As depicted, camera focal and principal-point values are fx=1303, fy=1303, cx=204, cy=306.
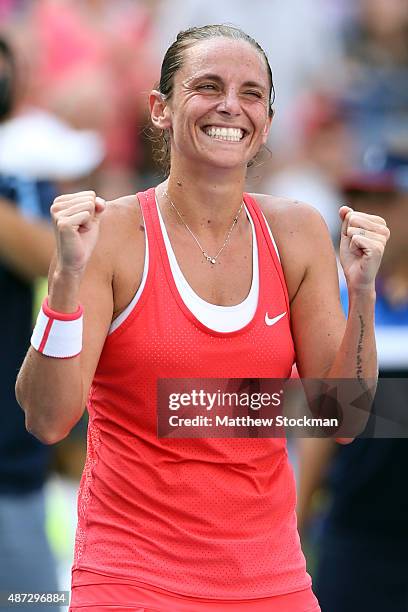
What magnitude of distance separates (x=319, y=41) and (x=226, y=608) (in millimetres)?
5710

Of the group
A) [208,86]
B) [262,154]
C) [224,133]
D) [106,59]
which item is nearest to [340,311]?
[224,133]

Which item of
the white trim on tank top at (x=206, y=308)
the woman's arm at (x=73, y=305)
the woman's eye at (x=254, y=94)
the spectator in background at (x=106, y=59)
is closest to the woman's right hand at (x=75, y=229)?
the woman's arm at (x=73, y=305)

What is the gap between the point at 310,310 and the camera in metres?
3.17

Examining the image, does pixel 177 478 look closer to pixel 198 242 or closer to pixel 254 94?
pixel 198 242

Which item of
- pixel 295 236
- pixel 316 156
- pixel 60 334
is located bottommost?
pixel 60 334

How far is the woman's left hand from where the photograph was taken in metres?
3.01

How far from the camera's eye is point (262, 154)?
4.09 metres

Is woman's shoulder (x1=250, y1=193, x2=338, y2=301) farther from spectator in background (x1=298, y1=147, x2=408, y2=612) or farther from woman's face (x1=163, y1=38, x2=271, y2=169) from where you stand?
spectator in background (x1=298, y1=147, x2=408, y2=612)

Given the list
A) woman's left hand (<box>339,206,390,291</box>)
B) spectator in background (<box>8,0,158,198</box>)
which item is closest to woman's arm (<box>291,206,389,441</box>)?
woman's left hand (<box>339,206,390,291</box>)

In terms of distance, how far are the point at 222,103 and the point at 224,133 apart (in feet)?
0.23

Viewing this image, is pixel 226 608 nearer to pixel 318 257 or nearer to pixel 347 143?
pixel 318 257

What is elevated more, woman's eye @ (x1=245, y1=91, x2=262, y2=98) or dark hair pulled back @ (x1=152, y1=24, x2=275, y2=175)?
dark hair pulled back @ (x1=152, y1=24, x2=275, y2=175)

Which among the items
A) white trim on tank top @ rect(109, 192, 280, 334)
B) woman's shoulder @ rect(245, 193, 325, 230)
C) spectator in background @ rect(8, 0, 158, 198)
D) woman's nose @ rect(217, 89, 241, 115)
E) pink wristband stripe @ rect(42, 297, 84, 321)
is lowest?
pink wristband stripe @ rect(42, 297, 84, 321)

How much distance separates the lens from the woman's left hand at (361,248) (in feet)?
9.86
